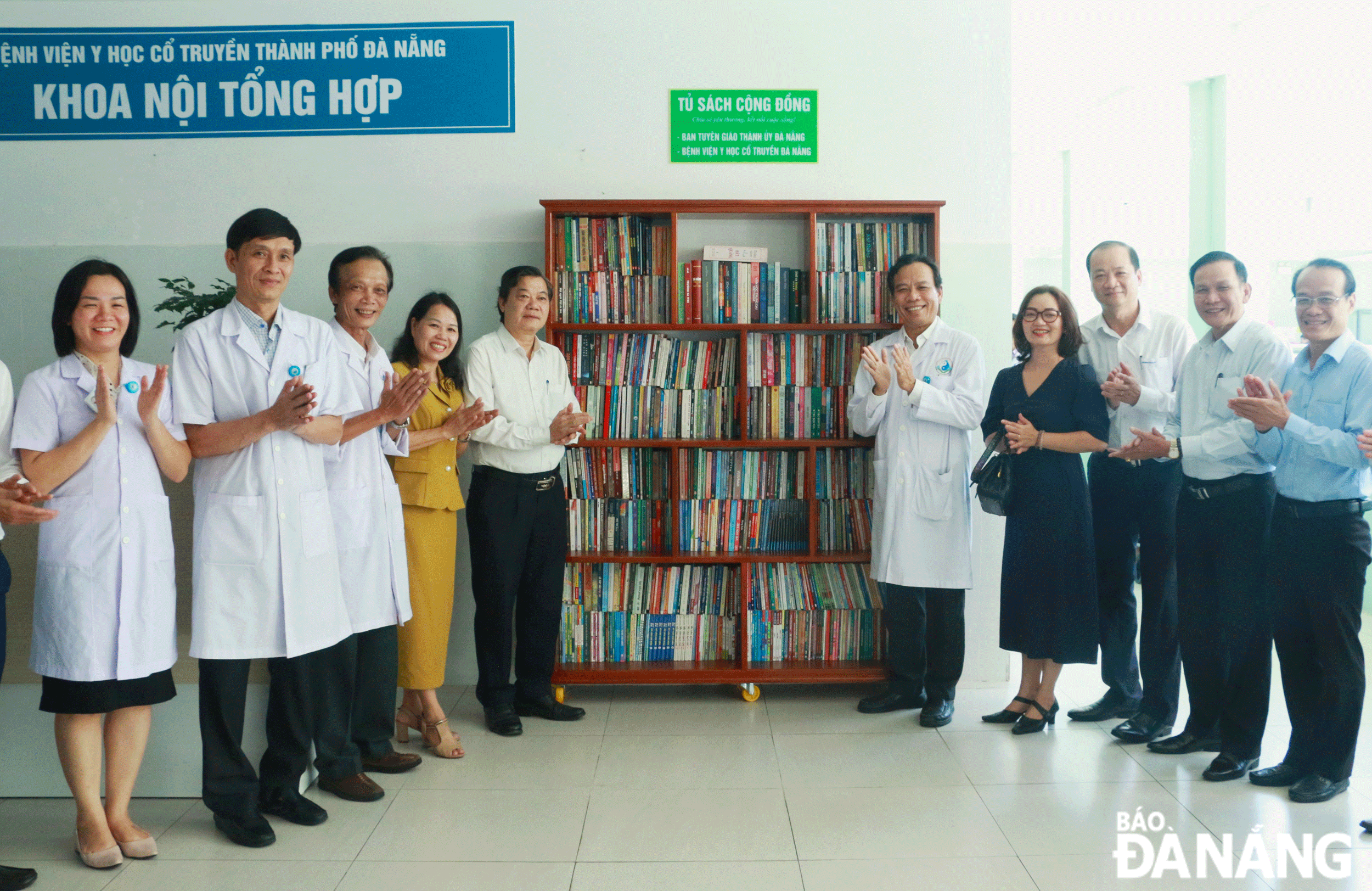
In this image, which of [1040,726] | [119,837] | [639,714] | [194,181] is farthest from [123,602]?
[1040,726]

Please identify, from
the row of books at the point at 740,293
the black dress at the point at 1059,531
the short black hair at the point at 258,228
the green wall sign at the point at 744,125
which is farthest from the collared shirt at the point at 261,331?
the black dress at the point at 1059,531

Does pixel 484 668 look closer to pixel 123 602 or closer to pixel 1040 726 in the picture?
pixel 123 602

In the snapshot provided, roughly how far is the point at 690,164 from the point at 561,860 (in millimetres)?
2737

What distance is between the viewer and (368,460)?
8.81 ft

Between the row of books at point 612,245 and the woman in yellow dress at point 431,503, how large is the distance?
726 mm

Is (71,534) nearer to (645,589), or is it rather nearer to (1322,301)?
(645,589)

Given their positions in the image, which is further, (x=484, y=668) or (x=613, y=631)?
(x=613, y=631)

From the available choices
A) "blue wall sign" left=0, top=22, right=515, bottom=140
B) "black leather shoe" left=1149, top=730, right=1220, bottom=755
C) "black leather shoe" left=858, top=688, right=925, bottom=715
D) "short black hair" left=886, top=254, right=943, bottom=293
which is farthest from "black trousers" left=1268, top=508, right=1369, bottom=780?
"blue wall sign" left=0, top=22, right=515, bottom=140

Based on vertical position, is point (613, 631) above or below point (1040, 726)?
above

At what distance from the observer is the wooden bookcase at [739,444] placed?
354 cm

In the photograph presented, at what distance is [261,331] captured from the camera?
7.93 feet

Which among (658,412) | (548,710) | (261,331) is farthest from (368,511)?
(658,412)

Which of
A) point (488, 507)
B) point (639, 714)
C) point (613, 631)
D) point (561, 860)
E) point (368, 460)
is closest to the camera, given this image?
point (561, 860)

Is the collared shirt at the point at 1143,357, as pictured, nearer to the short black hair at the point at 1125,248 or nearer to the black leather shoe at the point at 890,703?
the short black hair at the point at 1125,248
